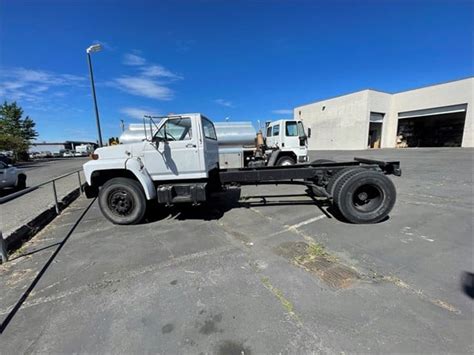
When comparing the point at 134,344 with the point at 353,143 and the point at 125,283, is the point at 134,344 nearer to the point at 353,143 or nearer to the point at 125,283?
the point at 125,283

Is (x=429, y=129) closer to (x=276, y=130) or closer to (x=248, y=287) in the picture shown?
(x=276, y=130)

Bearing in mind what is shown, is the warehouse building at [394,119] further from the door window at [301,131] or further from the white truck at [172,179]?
the white truck at [172,179]

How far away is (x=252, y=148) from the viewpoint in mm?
11141

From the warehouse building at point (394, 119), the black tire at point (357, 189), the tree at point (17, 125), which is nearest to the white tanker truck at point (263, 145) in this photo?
the black tire at point (357, 189)

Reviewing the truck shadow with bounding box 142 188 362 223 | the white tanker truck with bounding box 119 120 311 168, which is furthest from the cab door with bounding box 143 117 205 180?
the white tanker truck with bounding box 119 120 311 168

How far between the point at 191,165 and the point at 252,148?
650 cm

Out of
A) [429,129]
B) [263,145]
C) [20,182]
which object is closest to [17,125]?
[20,182]

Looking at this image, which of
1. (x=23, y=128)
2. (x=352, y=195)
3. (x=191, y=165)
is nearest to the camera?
(x=352, y=195)

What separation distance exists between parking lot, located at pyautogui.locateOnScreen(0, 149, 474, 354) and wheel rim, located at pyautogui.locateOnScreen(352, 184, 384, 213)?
431mm

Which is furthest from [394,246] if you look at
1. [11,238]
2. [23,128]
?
[23,128]

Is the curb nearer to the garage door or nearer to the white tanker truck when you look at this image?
the white tanker truck

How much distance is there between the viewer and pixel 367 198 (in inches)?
196

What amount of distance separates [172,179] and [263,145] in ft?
23.7

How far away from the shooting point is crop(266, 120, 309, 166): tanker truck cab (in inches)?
400
